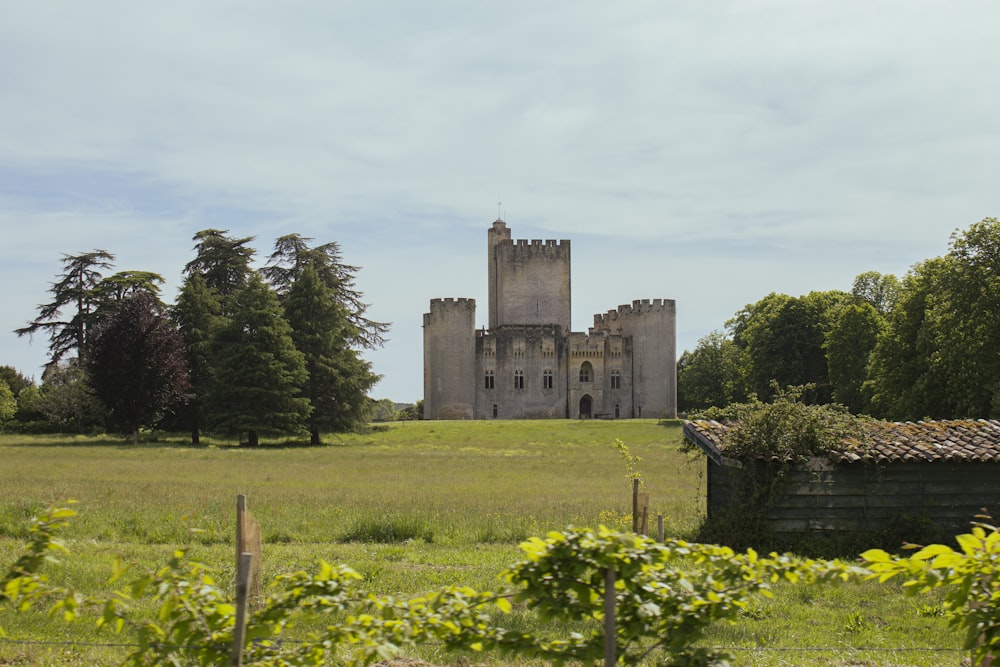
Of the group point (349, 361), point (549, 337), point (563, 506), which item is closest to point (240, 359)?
point (349, 361)

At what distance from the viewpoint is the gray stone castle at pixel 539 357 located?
73.7 metres

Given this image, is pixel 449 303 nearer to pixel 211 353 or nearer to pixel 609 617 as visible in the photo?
pixel 211 353

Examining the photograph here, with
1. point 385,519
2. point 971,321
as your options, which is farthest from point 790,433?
point 971,321

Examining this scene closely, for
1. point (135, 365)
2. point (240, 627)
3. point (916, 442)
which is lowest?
point (240, 627)

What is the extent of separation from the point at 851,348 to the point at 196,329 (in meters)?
35.3

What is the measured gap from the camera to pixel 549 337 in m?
74.8

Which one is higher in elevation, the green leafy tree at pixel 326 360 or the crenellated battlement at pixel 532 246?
the crenellated battlement at pixel 532 246

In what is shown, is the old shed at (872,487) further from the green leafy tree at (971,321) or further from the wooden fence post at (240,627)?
the green leafy tree at (971,321)

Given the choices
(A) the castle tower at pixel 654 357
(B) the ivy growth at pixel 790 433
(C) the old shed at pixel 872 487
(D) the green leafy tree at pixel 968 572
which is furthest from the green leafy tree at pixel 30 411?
(D) the green leafy tree at pixel 968 572

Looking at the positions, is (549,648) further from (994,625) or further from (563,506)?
(563,506)

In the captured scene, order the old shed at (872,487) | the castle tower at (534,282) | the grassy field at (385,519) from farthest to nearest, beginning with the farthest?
the castle tower at (534,282), the old shed at (872,487), the grassy field at (385,519)

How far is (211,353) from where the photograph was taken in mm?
46250

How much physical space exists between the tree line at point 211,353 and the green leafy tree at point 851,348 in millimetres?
25254

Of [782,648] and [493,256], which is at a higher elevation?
[493,256]
